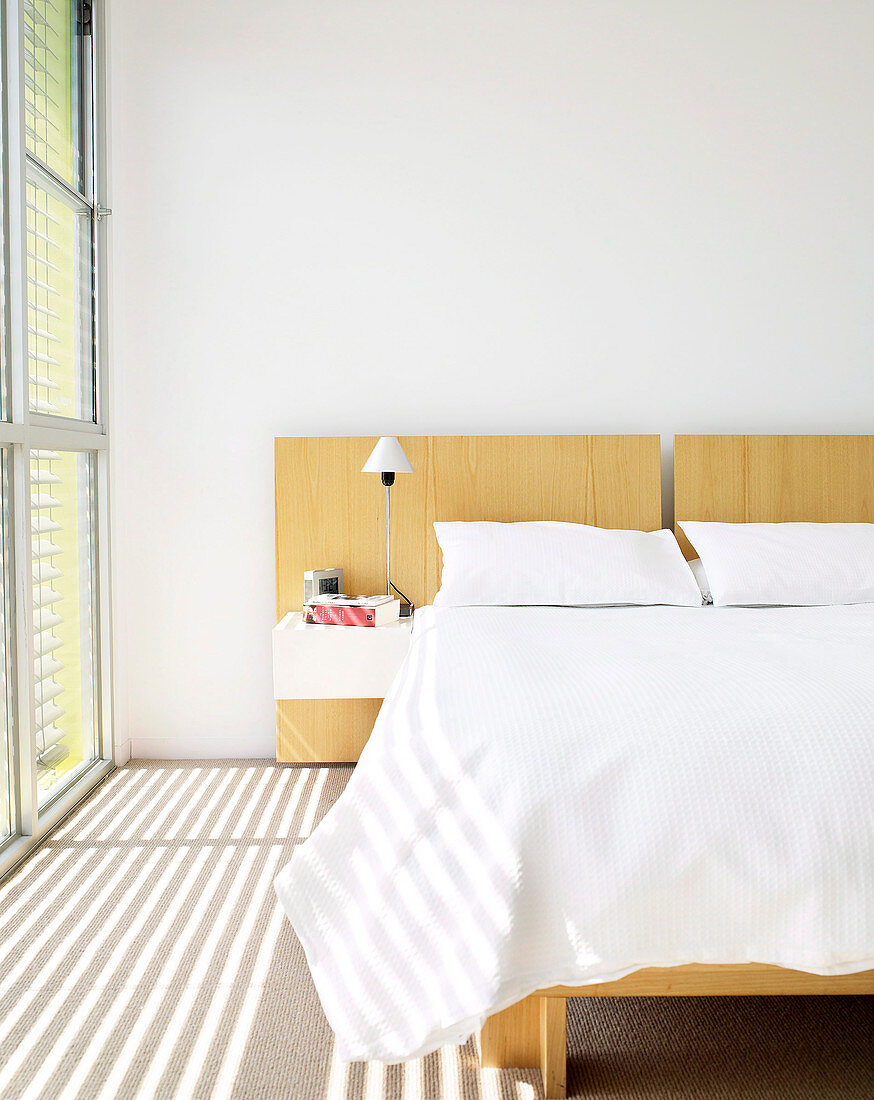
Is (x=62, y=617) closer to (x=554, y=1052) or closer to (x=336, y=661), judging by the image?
(x=336, y=661)

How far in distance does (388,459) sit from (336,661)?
2.31 ft

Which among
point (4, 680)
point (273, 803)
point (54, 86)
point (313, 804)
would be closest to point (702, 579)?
point (313, 804)

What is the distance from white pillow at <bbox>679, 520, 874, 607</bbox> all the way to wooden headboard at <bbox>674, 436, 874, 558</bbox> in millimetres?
289

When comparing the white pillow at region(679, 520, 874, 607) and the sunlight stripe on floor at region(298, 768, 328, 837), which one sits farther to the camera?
the white pillow at region(679, 520, 874, 607)

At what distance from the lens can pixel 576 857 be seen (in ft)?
3.71

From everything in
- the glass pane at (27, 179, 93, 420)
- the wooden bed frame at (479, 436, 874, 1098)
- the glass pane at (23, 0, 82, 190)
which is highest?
the glass pane at (23, 0, 82, 190)

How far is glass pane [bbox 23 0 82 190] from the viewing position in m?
2.32

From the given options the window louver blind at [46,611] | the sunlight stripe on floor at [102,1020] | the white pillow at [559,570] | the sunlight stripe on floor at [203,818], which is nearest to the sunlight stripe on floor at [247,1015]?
the sunlight stripe on floor at [102,1020]

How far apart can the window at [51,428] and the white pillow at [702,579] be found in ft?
6.83

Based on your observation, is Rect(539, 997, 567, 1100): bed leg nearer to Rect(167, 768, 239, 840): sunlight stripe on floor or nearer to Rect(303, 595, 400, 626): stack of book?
Rect(167, 768, 239, 840): sunlight stripe on floor

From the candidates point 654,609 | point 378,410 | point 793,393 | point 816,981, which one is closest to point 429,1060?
point 816,981

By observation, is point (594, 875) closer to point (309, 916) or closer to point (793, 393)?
point (309, 916)

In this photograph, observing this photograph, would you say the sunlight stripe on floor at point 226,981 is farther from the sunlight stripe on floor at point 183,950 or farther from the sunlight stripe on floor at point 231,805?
the sunlight stripe on floor at point 231,805

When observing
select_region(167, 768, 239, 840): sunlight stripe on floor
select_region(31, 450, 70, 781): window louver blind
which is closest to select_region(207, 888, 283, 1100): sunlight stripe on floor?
select_region(167, 768, 239, 840): sunlight stripe on floor
